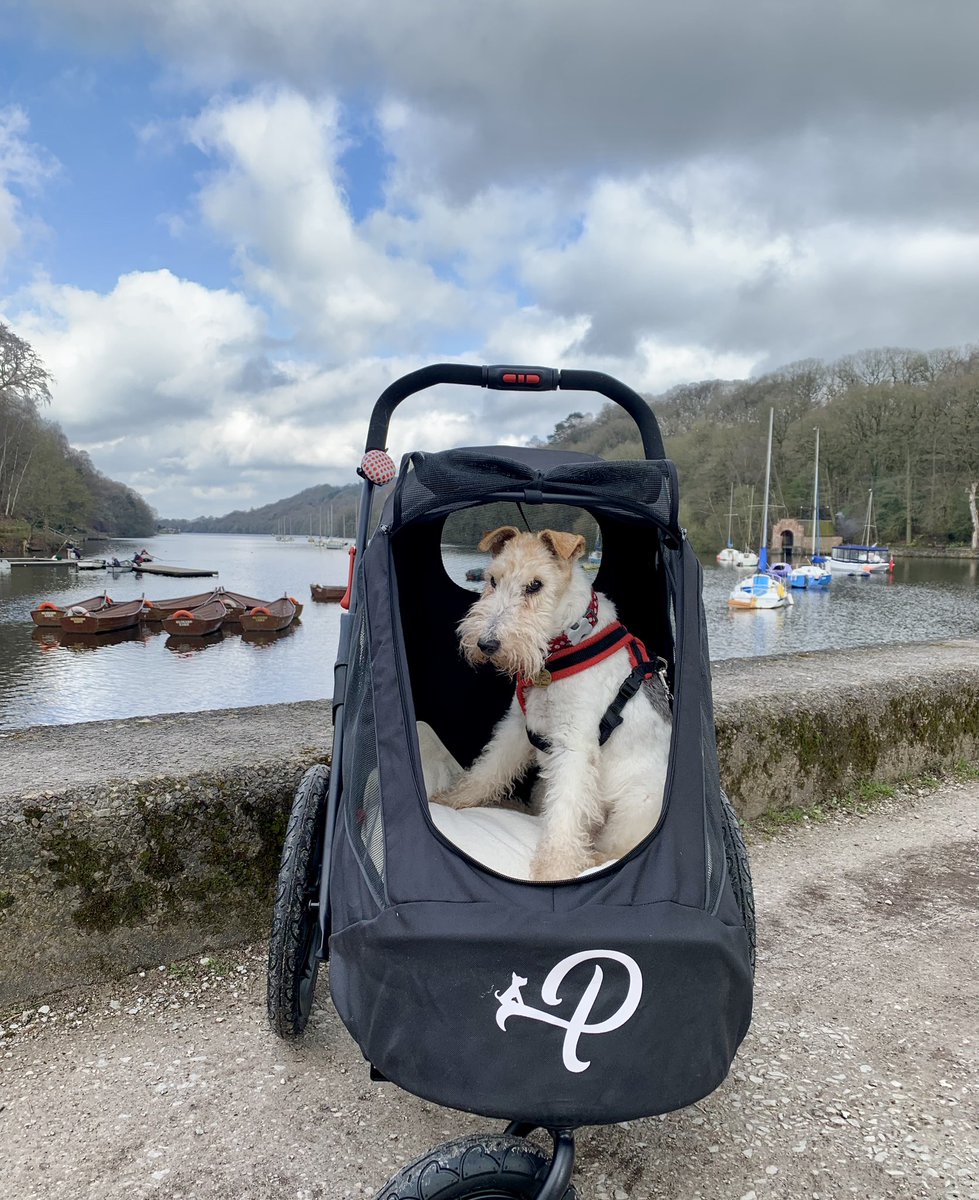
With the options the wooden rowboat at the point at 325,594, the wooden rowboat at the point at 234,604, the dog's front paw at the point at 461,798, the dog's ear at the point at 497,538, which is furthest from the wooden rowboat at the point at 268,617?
the dog's ear at the point at 497,538

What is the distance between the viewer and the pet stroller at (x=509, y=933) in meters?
1.53

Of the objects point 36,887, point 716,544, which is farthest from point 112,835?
point 716,544

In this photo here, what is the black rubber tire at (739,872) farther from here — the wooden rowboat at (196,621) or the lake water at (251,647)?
the wooden rowboat at (196,621)

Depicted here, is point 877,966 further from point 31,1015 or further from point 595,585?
point 31,1015

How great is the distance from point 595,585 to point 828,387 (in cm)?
7594

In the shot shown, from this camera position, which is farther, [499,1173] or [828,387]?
[828,387]

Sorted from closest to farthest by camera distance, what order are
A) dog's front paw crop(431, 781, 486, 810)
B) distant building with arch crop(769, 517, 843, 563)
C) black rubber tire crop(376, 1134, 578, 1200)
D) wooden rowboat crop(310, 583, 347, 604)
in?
black rubber tire crop(376, 1134, 578, 1200), dog's front paw crop(431, 781, 486, 810), wooden rowboat crop(310, 583, 347, 604), distant building with arch crop(769, 517, 843, 563)

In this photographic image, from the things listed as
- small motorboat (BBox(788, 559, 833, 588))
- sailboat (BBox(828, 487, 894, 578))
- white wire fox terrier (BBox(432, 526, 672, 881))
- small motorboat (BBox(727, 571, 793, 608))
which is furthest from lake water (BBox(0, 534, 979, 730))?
white wire fox terrier (BBox(432, 526, 672, 881))

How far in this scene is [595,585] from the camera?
128 inches

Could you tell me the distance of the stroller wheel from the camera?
7.57ft

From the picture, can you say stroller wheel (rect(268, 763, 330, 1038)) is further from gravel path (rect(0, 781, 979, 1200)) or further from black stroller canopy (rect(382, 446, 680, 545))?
black stroller canopy (rect(382, 446, 680, 545))

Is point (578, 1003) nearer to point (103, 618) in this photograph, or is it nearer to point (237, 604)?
point (103, 618)

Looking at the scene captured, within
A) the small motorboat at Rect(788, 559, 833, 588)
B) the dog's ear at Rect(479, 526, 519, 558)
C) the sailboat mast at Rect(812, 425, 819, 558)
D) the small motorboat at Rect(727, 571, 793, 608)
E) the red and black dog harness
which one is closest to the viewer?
the red and black dog harness

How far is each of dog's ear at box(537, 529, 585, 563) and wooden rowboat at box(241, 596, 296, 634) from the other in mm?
36659
